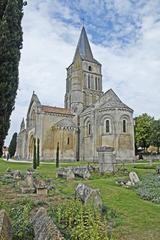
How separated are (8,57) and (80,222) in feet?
24.3

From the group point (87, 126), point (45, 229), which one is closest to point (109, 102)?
point (87, 126)

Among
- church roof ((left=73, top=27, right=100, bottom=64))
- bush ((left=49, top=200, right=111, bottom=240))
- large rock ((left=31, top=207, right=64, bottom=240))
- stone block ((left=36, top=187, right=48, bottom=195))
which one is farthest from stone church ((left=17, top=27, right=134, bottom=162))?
large rock ((left=31, top=207, right=64, bottom=240))

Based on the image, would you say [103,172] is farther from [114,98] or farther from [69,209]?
[114,98]

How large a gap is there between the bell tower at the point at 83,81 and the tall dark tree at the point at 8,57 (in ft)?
139

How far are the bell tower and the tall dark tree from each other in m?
42.5

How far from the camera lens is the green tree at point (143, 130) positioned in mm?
59969

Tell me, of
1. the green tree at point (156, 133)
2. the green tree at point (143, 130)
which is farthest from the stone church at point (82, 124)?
the green tree at point (143, 130)

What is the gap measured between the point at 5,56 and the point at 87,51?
5202 cm

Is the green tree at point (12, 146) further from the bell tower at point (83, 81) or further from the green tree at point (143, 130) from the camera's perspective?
the green tree at point (143, 130)

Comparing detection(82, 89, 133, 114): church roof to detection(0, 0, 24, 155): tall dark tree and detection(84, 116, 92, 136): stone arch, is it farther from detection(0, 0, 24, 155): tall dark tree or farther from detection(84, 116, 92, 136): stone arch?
detection(0, 0, 24, 155): tall dark tree

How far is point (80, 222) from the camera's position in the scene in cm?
603

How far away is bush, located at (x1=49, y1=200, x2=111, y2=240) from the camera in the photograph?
5.03 meters

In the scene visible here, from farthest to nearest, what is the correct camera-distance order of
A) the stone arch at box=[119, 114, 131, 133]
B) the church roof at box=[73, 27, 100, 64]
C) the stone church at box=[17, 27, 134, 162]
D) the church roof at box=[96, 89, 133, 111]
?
the church roof at box=[73, 27, 100, 64] < the church roof at box=[96, 89, 133, 111] < the stone arch at box=[119, 114, 131, 133] < the stone church at box=[17, 27, 134, 162]

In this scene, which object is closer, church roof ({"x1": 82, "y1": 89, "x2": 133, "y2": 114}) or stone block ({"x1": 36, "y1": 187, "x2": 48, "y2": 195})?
stone block ({"x1": 36, "y1": 187, "x2": 48, "y2": 195})
